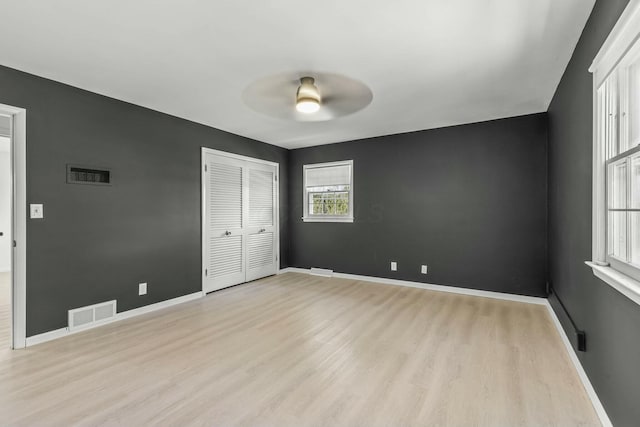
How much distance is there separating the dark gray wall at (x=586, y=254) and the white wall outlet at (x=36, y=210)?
4.20m

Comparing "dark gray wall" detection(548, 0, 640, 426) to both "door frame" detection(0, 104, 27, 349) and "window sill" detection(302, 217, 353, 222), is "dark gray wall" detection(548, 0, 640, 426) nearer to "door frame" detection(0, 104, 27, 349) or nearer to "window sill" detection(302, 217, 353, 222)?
"window sill" detection(302, 217, 353, 222)

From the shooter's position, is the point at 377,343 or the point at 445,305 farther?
the point at 445,305

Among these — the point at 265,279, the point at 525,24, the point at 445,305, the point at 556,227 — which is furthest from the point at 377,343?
the point at 265,279

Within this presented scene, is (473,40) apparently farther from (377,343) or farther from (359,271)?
(359,271)

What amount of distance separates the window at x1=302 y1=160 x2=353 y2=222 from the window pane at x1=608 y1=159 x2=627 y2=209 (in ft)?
12.5

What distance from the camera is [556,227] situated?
3180mm

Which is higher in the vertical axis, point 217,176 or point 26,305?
point 217,176

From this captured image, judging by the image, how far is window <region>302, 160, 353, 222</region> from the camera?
5.39 meters

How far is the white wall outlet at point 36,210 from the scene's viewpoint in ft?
9.04

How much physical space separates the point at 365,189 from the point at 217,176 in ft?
7.80

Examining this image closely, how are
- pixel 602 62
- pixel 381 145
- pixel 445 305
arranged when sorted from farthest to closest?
pixel 381 145 → pixel 445 305 → pixel 602 62

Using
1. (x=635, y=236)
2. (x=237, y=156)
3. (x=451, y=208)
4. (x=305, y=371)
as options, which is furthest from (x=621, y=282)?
(x=237, y=156)

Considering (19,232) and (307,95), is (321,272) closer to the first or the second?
(307,95)

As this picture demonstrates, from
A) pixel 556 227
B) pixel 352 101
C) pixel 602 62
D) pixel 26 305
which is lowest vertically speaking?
pixel 26 305
